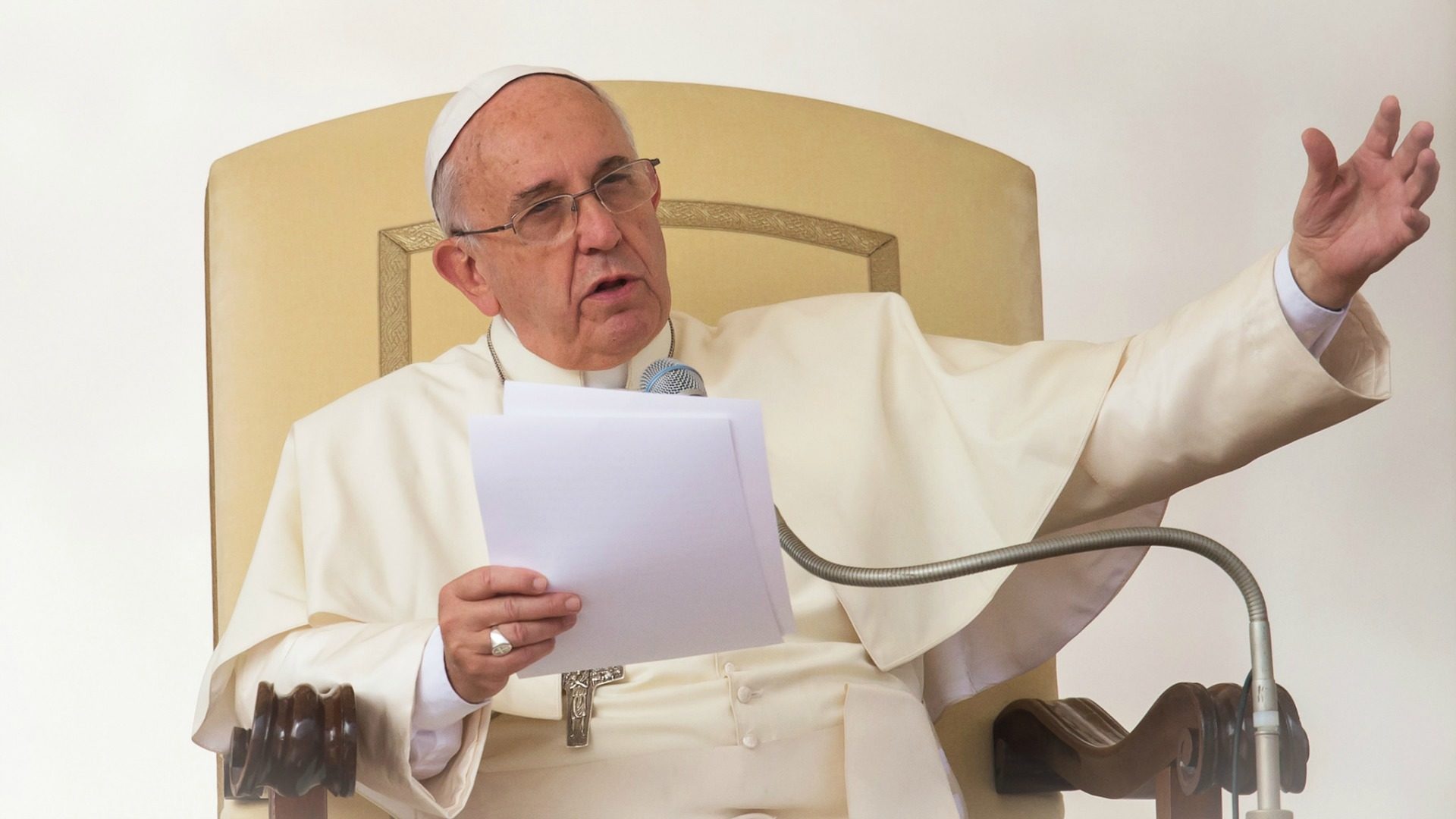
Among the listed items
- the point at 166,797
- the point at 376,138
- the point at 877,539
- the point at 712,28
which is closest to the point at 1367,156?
the point at 877,539

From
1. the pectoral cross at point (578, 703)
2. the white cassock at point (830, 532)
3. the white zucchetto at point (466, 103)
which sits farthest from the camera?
the white zucchetto at point (466, 103)

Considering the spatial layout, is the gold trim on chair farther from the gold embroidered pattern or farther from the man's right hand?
the man's right hand

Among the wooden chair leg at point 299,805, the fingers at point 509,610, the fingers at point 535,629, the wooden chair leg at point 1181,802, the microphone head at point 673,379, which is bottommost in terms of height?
the wooden chair leg at point 1181,802

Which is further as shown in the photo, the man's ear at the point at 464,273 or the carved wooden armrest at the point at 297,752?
the man's ear at the point at 464,273

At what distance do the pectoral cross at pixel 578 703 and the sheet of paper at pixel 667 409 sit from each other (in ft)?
1.99

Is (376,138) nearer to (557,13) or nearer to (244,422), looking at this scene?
(244,422)

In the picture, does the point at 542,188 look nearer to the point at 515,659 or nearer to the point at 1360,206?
the point at 515,659

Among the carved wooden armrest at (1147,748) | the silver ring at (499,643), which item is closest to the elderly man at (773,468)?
the silver ring at (499,643)

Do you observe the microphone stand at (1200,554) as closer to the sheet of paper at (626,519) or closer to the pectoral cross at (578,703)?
the sheet of paper at (626,519)

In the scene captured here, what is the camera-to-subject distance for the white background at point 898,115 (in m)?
3.82

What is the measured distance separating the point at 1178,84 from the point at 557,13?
1.69 metres

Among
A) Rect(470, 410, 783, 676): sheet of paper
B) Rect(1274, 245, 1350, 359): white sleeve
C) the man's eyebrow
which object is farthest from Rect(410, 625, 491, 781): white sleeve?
Rect(1274, 245, 1350, 359): white sleeve

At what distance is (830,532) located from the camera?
2.44 m

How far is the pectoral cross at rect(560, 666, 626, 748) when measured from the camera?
→ 7.39ft
